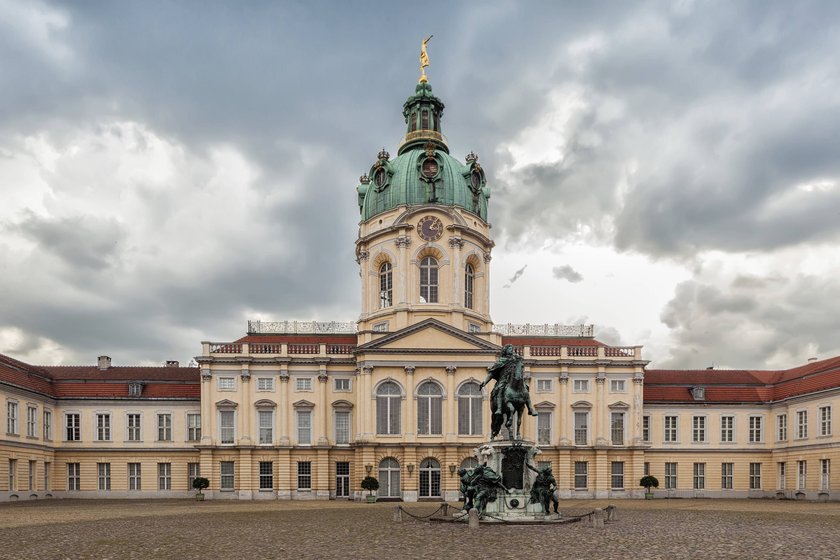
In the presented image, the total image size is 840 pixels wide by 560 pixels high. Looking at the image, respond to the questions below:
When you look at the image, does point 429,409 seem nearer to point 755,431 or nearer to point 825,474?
point 755,431

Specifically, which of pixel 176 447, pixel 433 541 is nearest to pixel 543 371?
pixel 176 447

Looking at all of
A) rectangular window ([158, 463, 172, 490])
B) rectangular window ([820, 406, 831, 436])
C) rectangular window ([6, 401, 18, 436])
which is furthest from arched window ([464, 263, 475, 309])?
rectangular window ([6, 401, 18, 436])

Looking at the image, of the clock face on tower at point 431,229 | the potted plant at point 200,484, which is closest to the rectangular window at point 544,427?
the clock face on tower at point 431,229

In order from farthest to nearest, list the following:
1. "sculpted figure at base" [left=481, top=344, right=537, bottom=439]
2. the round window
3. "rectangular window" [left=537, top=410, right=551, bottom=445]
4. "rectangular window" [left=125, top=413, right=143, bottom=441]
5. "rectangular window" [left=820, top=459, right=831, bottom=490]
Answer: the round window, "rectangular window" [left=125, top=413, right=143, bottom=441], "rectangular window" [left=537, top=410, right=551, bottom=445], "rectangular window" [left=820, top=459, right=831, bottom=490], "sculpted figure at base" [left=481, top=344, right=537, bottom=439]

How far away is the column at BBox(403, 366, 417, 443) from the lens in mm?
58750

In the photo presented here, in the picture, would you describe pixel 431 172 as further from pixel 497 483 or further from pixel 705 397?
pixel 497 483

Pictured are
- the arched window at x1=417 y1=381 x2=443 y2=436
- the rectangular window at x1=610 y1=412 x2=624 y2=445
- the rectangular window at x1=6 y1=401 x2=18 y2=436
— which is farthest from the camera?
the rectangular window at x1=610 y1=412 x2=624 y2=445

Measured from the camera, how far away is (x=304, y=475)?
6112 cm

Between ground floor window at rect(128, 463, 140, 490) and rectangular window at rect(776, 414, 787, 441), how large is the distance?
5329 centimetres

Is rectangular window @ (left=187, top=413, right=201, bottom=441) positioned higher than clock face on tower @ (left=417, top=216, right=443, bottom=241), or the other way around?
clock face on tower @ (left=417, top=216, right=443, bottom=241)

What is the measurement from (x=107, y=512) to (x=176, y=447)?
21.1m

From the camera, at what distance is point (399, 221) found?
64.0 metres

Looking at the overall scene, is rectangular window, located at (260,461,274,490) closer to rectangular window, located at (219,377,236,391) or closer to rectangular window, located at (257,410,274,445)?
rectangular window, located at (257,410,274,445)

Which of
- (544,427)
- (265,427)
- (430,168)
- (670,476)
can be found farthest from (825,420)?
(265,427)
